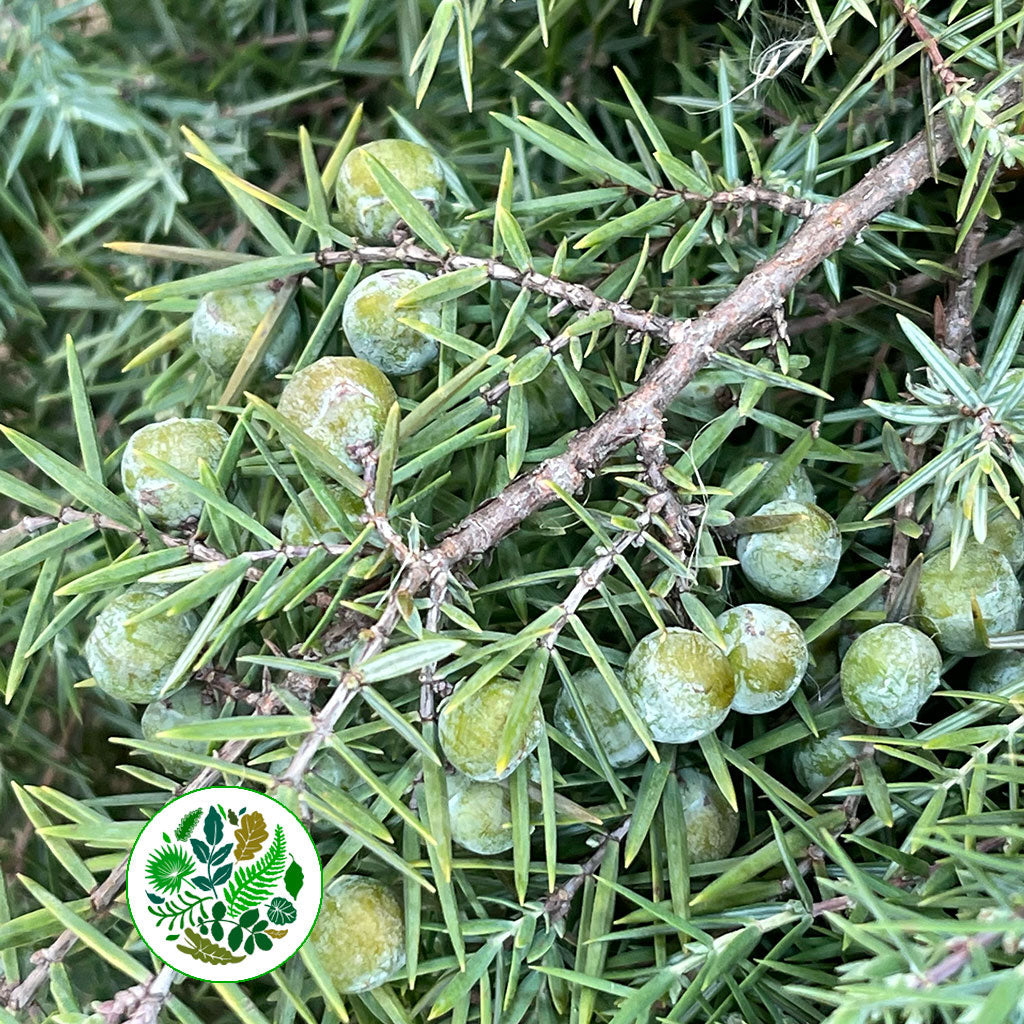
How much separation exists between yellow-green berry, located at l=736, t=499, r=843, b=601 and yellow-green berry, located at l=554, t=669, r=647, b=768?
0.13 m

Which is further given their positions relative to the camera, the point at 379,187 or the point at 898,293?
the point at 898,293

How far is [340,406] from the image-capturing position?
54 cm

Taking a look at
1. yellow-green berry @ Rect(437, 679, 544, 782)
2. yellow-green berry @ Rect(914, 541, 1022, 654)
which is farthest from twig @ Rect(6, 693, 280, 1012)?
yellow-green berry @ Rect(914, 541, 1022, 654)

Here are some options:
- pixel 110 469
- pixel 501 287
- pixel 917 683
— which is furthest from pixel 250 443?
pixel 917 683

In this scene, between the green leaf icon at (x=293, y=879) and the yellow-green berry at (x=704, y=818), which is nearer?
the green leaf icon at (x=293, y=879)

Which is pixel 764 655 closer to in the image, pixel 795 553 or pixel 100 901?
pixel 795 553

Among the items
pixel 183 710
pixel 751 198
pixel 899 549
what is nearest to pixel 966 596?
pixel 899 549

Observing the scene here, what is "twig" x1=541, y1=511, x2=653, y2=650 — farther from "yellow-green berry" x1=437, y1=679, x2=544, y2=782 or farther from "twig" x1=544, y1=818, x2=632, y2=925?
"twig" x1=544, y1=818, x2=632, y2=925

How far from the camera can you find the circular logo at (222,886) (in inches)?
20.0

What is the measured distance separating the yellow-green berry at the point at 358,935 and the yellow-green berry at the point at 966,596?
15.7 inches

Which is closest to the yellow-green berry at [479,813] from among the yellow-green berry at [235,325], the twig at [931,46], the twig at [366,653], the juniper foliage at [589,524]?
the juniper foliage at [589,524]

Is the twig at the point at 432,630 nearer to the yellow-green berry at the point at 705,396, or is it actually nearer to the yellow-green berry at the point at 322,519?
the yellow-green berry at the point at 322,519

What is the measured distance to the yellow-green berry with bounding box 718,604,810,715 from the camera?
0.57m

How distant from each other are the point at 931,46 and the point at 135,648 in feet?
2.09
